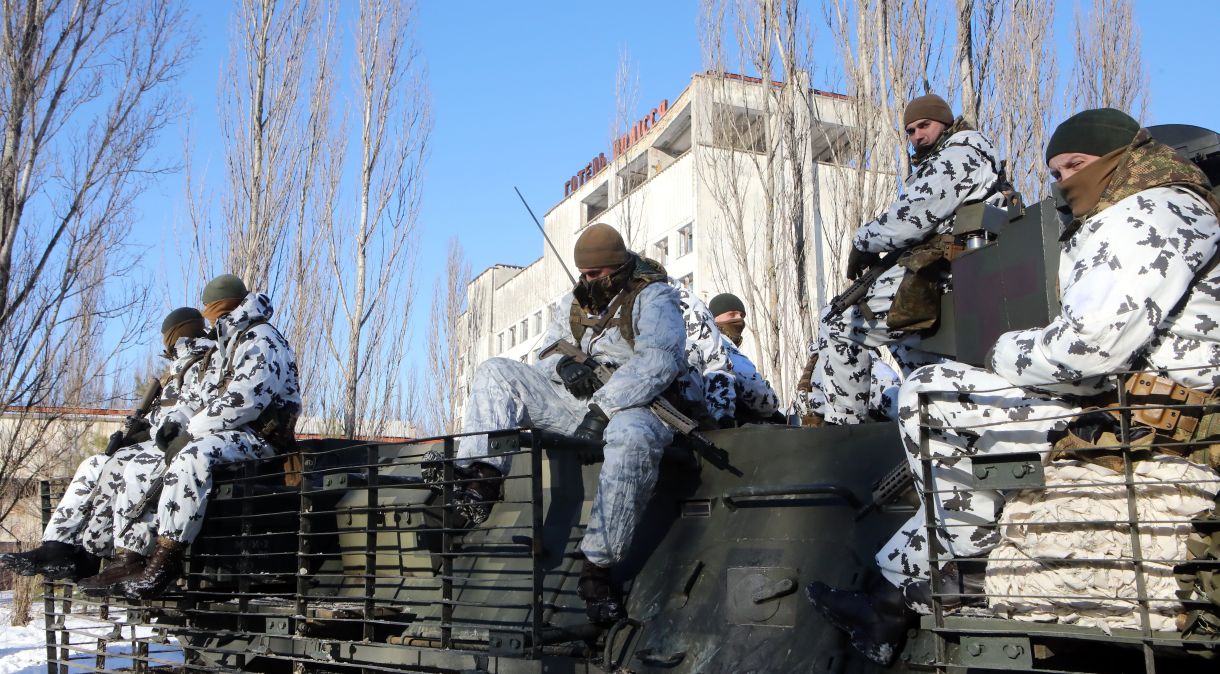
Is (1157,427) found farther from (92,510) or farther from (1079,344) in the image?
(92,510)

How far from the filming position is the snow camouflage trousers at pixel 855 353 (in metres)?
5.20

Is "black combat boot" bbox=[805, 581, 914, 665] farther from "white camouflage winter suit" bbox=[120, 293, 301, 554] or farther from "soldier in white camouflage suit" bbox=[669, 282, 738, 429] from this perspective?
"white camouflage winter suit" bbox=[120, 293, 301, 554]

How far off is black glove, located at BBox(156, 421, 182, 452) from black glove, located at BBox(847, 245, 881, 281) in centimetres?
393

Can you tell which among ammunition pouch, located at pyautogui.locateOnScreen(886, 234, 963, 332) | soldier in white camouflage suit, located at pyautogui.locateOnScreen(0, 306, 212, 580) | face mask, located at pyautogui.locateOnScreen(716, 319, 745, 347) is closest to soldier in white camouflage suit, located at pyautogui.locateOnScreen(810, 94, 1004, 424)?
ammunition pouch, located at pyautogui.locateOnScreen(886, 234, 963, 332)

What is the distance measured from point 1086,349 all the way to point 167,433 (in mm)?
5205

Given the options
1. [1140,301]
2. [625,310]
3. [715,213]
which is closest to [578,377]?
[625,310]

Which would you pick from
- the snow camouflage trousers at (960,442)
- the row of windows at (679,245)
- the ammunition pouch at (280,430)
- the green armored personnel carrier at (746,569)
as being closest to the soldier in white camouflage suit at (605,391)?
the green armored personnel carrier at (746,569)

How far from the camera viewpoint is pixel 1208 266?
10.3ft

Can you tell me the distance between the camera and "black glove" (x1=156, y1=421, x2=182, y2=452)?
654 cm

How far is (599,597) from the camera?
4332 millimetres

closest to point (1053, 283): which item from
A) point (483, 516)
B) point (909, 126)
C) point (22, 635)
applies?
point (909, 126)

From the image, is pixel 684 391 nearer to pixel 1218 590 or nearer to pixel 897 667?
pixel 897 667

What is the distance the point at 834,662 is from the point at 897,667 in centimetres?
21

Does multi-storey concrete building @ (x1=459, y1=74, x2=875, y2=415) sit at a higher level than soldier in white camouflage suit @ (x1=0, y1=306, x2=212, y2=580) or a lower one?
higher
